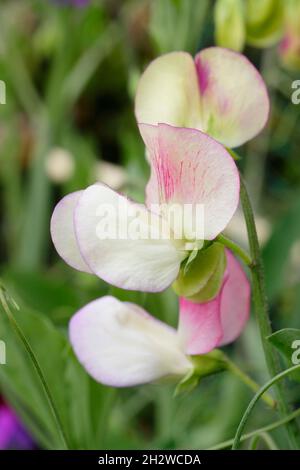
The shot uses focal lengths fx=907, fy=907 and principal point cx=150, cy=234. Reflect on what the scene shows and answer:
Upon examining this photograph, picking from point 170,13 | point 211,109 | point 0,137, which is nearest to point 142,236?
point 211,109

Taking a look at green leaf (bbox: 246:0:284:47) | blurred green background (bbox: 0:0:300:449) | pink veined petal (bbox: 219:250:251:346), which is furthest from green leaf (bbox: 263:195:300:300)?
pink veined petal (bbox: 219:250:251:346)

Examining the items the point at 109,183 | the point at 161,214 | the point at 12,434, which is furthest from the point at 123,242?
the point at 109,183

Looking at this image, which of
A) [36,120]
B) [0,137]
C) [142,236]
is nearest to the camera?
[142,236]

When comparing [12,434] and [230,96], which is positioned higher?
[230,96]

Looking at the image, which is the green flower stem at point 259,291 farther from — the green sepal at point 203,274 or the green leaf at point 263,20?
the green leaf at point 263,20

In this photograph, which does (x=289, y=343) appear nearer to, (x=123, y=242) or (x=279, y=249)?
(x=123, y=242)

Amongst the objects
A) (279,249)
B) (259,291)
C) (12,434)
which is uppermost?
(259,291)
